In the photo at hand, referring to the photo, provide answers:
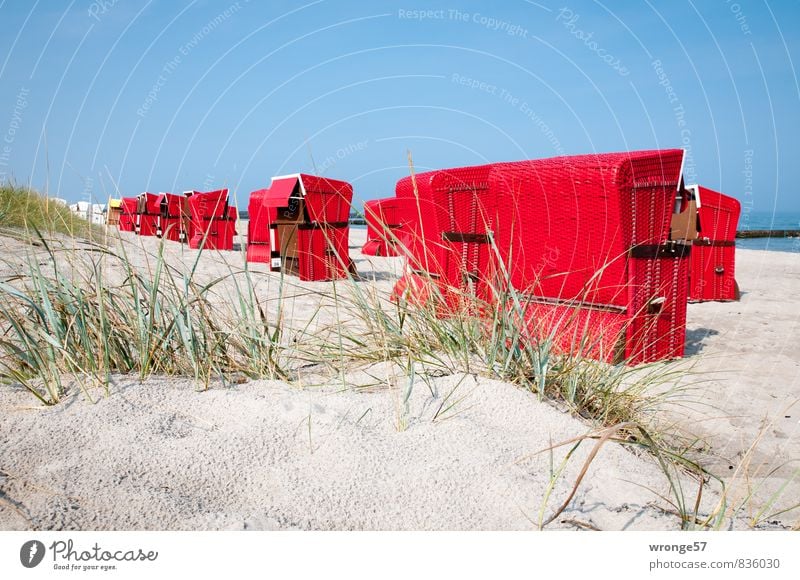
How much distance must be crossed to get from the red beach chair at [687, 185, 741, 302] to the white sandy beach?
5355 millimetres

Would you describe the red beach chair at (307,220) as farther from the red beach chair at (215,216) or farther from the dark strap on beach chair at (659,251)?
the dark strap on beach chair at (659,251)

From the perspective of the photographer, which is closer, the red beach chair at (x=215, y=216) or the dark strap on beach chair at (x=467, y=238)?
the dark strap on beach chair at (x=467, y=238)

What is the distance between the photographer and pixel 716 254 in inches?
267

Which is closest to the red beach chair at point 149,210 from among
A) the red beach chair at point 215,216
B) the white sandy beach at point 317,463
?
the red beach chair at point 215,216

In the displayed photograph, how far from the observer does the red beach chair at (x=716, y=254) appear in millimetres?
6727

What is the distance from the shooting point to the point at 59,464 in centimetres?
133

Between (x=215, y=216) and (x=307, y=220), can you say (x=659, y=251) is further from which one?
(x=215, y=216)

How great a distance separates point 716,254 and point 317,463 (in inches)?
265

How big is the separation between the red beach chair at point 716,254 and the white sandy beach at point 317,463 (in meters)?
5.36

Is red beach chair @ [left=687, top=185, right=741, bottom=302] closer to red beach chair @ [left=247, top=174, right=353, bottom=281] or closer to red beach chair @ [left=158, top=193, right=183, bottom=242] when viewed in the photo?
red beach chair @ [left=247, top=174, right=353, bottom=281]

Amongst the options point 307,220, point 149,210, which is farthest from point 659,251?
point 149,210
